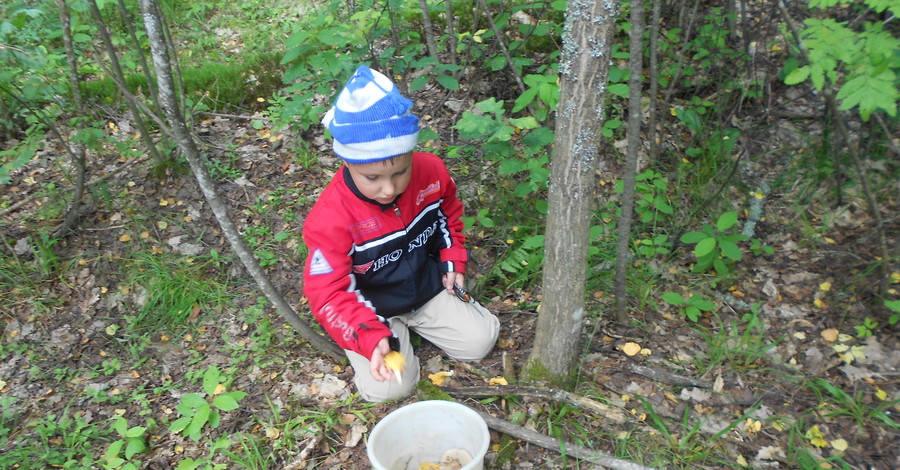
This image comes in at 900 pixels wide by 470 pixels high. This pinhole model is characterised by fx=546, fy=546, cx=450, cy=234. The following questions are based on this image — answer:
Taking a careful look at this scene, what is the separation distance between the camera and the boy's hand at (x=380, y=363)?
223cm

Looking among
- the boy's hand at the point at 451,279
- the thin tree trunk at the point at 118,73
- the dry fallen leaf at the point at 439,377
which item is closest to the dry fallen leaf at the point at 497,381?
the dry fallen leaf at the point at 439,377

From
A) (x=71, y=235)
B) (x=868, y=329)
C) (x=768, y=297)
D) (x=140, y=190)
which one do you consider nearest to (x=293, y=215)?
(x=140, y=190)

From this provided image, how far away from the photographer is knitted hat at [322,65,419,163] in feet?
6.63

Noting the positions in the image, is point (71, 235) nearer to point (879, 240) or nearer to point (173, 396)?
point (173, 396)

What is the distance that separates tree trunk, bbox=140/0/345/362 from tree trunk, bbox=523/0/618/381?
1058 millimetres

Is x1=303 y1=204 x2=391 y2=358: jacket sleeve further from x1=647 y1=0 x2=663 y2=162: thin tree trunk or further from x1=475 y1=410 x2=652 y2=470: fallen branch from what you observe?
x1=647 y1=0 x2=663 y2=162: thin tree trunk

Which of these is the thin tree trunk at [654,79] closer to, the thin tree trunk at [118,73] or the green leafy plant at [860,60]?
the green leafy plant at [860,60]

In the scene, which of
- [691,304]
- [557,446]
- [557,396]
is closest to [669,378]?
[691,304]

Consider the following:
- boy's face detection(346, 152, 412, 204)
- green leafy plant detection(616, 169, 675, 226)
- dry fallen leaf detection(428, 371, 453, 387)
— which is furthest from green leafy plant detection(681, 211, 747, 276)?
boy's face detection(346, 152, 412, 204)

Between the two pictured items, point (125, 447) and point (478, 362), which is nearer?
point (125, 447)

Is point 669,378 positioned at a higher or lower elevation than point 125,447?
higher

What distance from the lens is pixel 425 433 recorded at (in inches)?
89.0

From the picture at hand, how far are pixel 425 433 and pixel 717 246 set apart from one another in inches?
72.6

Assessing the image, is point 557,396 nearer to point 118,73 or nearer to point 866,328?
point 866,328
